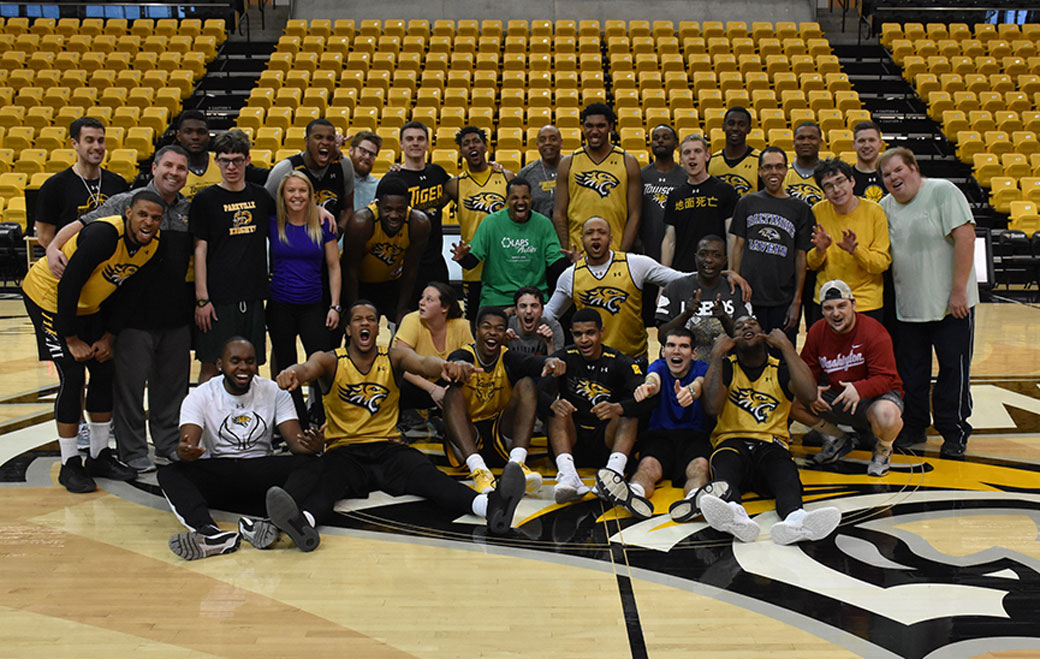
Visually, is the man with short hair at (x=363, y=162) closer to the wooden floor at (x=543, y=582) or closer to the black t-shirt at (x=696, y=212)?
the black t-shirt at (x=696, y=212)

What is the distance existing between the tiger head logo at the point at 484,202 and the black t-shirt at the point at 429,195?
179mm

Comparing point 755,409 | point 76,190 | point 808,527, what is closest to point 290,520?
point 808,527

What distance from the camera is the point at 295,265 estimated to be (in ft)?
15.6

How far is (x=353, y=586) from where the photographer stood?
317 cm

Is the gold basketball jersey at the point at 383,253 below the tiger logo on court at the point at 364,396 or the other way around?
the other way around

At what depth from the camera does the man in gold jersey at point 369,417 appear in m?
3.98

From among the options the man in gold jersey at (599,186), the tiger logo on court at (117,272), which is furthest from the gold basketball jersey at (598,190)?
the tiger logo on court at (117,272)

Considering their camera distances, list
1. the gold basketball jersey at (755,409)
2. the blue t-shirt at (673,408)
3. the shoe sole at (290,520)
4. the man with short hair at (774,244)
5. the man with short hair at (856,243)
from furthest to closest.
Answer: the man with short hair at (774,244)
the man with short hair at (856,243)
the blue t-shirt at (673,408)
the gold basketball jersey at (755,409)
the shoe sole at (290,520)

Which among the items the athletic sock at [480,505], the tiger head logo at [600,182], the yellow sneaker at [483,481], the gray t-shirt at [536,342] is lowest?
the athletic sock at [480,505]

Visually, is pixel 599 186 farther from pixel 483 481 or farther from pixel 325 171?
pixel 483 481

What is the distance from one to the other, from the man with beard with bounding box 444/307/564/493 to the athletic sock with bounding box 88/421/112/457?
1668mm

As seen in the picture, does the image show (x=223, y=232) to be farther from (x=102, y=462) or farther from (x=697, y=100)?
(x=697, y=100)

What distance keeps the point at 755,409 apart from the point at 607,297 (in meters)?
1.12

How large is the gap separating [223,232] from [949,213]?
3792 millimetres
